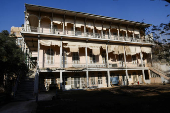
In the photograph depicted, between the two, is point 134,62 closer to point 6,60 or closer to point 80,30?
point 80,30

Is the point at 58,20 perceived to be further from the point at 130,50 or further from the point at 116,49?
the point at 130,50

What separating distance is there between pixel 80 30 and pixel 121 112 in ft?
51.1

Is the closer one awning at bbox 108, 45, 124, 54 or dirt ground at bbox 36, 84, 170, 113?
dirt ground at bbox 36, 84, 170, 113

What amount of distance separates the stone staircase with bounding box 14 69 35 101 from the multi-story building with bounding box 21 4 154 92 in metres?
1.21

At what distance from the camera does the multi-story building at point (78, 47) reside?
15641 mm

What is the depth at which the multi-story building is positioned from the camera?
51.3ft

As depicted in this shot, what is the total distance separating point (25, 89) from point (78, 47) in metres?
8.41

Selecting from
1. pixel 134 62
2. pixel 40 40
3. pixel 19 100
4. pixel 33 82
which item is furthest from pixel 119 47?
pixel 19 100

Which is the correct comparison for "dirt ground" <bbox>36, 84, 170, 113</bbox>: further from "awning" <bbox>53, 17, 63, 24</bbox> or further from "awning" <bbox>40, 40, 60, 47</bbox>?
"awning" <bbox>53, 17, 63, 24</bbox>

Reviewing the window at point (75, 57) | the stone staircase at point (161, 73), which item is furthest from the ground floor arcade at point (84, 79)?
the stone staircase at point (161, 73)

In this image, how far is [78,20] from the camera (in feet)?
58.3

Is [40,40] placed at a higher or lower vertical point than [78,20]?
lower

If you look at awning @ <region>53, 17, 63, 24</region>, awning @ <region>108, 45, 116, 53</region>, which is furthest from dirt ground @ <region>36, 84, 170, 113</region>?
awning @ <region>53, 17, 63, 24</region>

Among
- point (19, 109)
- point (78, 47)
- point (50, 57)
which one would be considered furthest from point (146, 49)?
point (19, 109)
